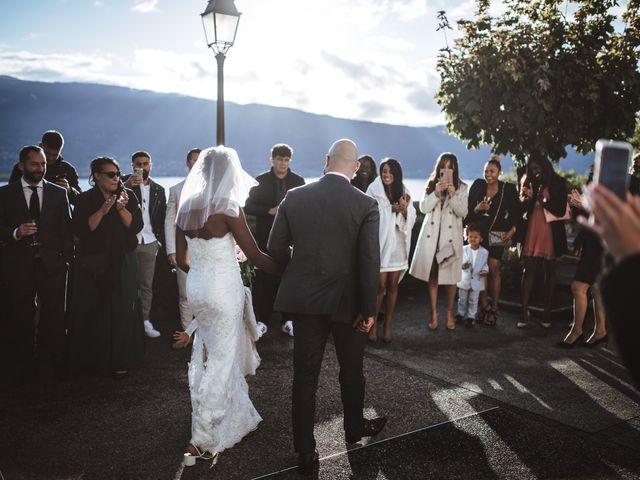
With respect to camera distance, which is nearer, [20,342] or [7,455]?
[7,455]

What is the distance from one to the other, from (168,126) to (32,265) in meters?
138

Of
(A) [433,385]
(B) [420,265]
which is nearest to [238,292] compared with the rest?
(A) [433,385]

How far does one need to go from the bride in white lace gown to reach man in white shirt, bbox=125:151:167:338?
3042 millimetres

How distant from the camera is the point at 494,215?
7902 millimetres

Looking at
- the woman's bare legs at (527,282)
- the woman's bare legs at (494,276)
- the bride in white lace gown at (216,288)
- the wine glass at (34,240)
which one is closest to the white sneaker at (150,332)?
the wine glass at (34,240)

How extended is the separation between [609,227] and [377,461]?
304 cm

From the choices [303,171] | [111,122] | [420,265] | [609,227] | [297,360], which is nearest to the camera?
[609,227]

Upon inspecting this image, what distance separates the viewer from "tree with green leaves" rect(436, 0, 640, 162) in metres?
9.22

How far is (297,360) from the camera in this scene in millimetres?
3859

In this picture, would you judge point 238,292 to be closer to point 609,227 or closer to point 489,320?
point 609,227

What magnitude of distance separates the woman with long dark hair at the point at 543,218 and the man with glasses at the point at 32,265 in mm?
6048

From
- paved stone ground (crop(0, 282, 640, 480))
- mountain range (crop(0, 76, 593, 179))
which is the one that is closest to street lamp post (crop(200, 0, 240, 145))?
paved stone ground (crop(0, 282, 640, 480))

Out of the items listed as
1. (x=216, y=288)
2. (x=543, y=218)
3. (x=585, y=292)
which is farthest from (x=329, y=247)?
(x=543, y=218)

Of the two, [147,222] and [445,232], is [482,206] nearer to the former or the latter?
[445,232]
